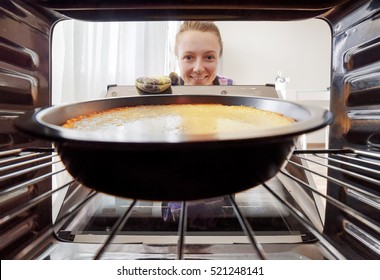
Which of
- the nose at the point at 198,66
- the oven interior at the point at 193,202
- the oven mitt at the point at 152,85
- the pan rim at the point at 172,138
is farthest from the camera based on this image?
the nose at the point at 198,66

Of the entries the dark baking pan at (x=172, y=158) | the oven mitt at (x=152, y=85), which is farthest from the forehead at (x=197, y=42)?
the dark baking pan at (x=172, y=158)

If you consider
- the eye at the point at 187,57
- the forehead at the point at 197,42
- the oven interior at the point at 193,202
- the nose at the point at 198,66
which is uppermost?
the forehead at the point at 197,42

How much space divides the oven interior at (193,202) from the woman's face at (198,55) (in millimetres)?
763

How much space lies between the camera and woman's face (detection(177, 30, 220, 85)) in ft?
4.19

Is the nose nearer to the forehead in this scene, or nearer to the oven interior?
the forehead

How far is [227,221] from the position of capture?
592 millimetres

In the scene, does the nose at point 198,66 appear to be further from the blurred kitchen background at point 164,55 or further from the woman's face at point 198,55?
the blurred kitchen background at point 164,55

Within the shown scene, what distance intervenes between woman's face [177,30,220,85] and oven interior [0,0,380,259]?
0.76 m

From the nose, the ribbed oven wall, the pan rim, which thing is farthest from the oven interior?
the nose

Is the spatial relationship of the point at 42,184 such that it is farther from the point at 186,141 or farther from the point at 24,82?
the point at 186,141

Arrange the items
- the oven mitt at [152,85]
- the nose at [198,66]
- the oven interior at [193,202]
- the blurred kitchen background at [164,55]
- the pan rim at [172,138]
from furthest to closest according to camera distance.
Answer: the nose at [198,66] < the blurred kitchen background at [164,55] < the oven mitt at [152,85] < the oven interior at [193,202] < the pan rim at [172,138]

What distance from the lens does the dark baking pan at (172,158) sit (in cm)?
20

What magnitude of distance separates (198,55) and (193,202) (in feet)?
2.85

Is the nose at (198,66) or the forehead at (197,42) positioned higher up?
the forehead at (197,42)
